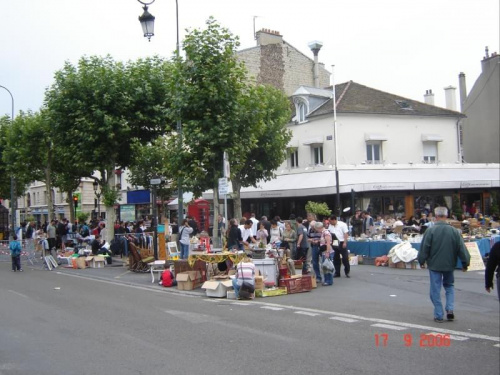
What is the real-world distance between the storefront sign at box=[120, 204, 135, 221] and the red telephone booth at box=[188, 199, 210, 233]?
958cm

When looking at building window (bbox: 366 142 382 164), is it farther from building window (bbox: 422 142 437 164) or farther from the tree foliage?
the tree foliage

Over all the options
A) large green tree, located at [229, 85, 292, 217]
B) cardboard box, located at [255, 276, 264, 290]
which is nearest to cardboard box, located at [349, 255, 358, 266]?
cardboard box, located at [255, 276, 264, 290]

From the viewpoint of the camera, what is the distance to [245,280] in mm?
12094

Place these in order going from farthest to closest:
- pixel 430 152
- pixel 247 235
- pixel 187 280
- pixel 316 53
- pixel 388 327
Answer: pixel 316 53, pixel 430 152, pixel 247 235, pixel 187 280, pixel 388 327

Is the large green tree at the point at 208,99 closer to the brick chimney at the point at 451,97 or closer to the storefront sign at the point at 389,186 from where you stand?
the storefront sign at the point at 389,186

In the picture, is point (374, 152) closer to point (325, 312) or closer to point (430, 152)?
point (430, 152)

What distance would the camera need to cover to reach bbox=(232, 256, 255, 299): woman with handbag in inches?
476

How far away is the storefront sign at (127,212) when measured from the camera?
46.0 meters

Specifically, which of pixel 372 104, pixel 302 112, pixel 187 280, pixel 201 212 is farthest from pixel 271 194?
pixel 187 280

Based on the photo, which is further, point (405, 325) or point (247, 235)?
point (247, 235)

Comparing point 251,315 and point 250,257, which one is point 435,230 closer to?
point 251,315

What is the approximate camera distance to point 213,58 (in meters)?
17.5

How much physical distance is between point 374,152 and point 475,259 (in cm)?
1687
